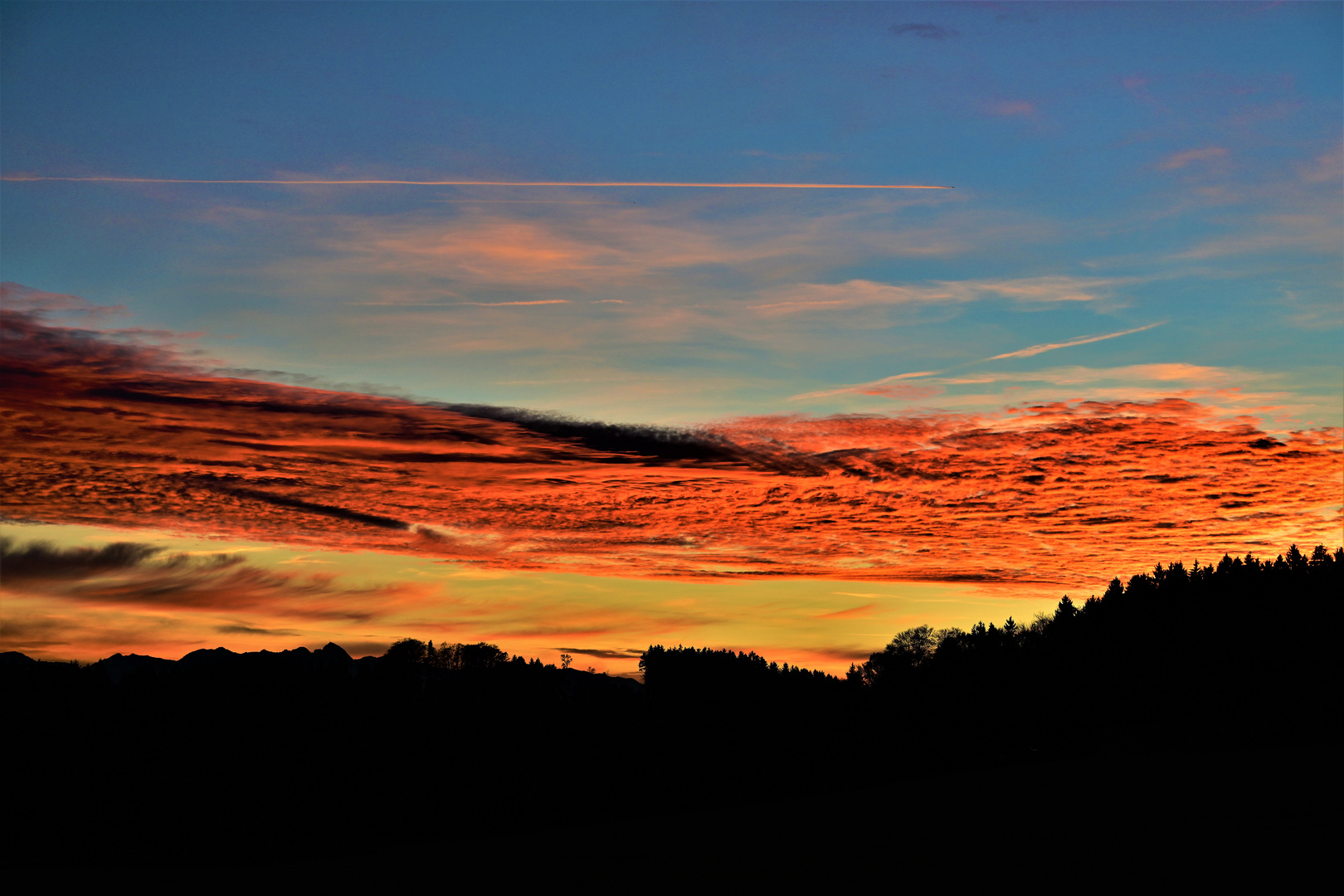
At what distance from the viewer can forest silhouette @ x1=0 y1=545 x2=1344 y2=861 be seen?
7675 centimetres

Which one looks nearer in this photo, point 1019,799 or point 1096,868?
point 1096,868

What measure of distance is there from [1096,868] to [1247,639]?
68586 millimetres


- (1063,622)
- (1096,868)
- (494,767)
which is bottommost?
(494,767)

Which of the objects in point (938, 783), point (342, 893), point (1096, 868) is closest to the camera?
point (1096, 868)

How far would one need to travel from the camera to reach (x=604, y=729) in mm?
107438

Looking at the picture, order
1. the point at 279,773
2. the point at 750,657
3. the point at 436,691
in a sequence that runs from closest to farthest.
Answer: the point at 279,773 < the point at 436,691 < the point at 750,657

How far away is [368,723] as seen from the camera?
99.8 m

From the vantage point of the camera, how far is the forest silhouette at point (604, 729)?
76750 millimetres

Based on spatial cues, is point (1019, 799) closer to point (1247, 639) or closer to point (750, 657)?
point (1247, 639)

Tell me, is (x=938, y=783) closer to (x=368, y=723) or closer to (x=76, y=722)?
(x=368, y=723)

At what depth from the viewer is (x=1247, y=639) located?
248 feet

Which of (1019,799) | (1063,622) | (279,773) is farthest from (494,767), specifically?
(1019,799)

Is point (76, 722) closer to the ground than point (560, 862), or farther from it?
closer to the ground

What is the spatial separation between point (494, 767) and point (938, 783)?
74.0m
